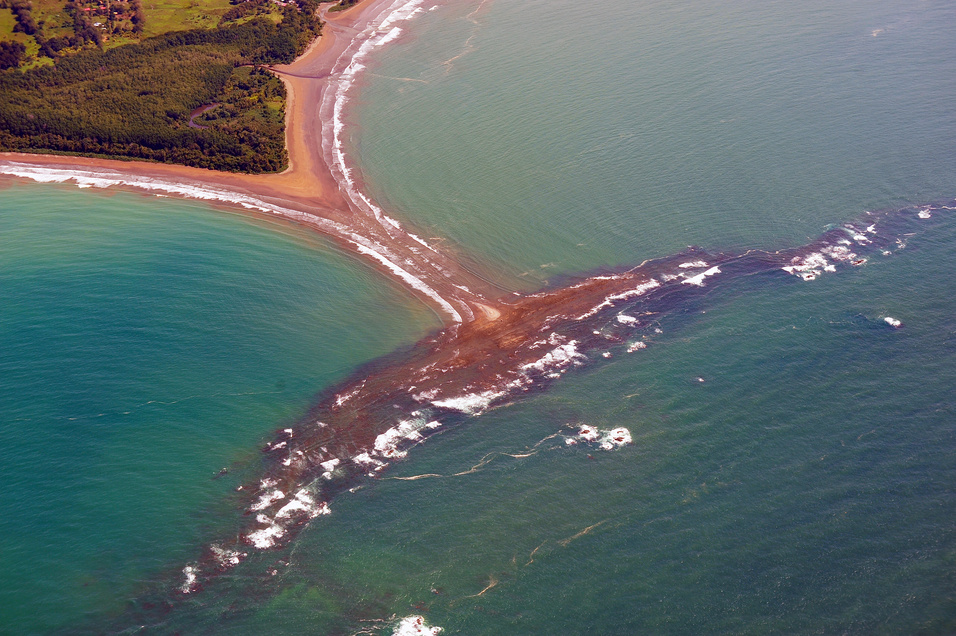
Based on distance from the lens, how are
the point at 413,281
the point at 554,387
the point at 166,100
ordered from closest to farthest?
the point at 554,387 → the point at 413,281 → the point at 166,100

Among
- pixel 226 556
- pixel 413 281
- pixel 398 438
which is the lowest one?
pixel 226 556

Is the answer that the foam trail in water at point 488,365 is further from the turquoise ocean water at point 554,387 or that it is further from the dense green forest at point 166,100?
the dense green forest at point 166,100

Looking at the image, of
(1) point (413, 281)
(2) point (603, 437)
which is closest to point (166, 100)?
(1) point (413, 281)

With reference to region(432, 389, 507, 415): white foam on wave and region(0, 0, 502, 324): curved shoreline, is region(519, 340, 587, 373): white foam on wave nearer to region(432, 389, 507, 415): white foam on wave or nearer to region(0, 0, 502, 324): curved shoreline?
region(432, 389, 507, 415): white foam on wave

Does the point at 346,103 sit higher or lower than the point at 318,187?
higher

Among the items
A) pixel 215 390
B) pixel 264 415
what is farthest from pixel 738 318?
pixel 215 390

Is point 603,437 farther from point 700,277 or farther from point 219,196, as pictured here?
point 219,196
